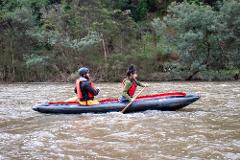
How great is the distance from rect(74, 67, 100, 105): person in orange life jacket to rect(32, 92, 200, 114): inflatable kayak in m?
0.19

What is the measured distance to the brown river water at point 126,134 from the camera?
273 inches

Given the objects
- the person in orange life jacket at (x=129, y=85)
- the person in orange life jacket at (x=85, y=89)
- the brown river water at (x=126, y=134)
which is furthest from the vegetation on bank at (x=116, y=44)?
the person in orange life jacket at (x=85, y=89)

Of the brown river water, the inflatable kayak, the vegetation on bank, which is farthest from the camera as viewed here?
the vegetation on bank

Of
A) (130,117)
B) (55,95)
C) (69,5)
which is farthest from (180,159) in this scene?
(69,5)

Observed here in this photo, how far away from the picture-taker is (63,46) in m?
24.9

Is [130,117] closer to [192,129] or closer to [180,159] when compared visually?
[192,129]

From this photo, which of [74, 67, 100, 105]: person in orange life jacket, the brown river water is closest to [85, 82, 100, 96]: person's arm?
[74, 67, 100, 105]: person in orange life jacket

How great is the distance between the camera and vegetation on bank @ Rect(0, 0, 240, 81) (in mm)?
22938

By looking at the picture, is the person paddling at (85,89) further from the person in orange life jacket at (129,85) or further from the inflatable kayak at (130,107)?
the person in orange life jacket at (129,85)

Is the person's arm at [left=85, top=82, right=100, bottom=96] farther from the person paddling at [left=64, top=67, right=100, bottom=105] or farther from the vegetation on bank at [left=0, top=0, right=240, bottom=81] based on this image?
the vegetation on bank at [left=0, top=0, right=240, bottom=81]

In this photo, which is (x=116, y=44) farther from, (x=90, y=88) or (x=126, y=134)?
(x=126, y=134)

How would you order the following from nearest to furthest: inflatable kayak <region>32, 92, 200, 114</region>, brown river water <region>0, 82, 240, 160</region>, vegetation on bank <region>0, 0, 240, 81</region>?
brown river water <region>0, 82, 240, 160</region>
inflatable kayak <region>32, 92, 200, 114</region>
vegetation on bank <region>0, 0, 240, 81</region>

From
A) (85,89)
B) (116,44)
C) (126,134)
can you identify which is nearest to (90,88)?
(85,89)

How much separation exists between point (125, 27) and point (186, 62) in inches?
160
